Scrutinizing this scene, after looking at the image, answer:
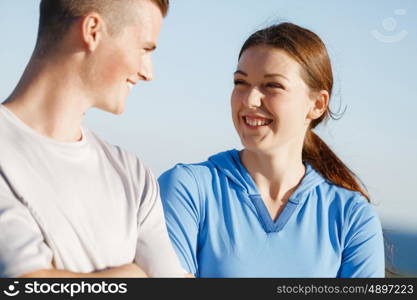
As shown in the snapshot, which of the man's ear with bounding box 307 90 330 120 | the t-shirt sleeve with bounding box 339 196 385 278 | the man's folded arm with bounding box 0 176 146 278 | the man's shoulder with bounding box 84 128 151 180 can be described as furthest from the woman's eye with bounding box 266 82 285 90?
the man's folded arm with bounding box 0 176 146 278

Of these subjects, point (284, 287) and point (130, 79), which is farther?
point (284, 287)

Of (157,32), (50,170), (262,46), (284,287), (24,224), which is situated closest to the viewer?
(24,224)

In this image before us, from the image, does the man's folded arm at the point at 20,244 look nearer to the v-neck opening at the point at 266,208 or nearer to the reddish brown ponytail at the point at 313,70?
the v-neck opening at the point at 266,208

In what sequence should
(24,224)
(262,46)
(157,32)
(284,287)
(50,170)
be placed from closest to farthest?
(24,224)
(50,170)
(157,32)
(284,287)
(262,46)

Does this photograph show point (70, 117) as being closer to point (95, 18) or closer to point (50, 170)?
point (50, 170)

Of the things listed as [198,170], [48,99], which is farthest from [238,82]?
[48,99]

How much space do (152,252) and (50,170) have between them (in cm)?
47

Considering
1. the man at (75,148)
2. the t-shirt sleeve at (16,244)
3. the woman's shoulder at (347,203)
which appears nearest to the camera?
the t-shirt sleeve at (16,244)

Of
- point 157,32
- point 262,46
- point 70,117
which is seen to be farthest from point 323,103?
point 70,117

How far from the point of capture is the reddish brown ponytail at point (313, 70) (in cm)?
349

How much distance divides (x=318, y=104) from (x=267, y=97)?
0.39 metres

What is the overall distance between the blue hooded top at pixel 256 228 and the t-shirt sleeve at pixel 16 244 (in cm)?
117

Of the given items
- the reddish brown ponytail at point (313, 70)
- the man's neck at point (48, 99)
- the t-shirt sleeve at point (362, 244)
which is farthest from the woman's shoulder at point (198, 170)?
the man's neck at point (48, 99)

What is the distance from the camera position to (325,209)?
3.54 m
